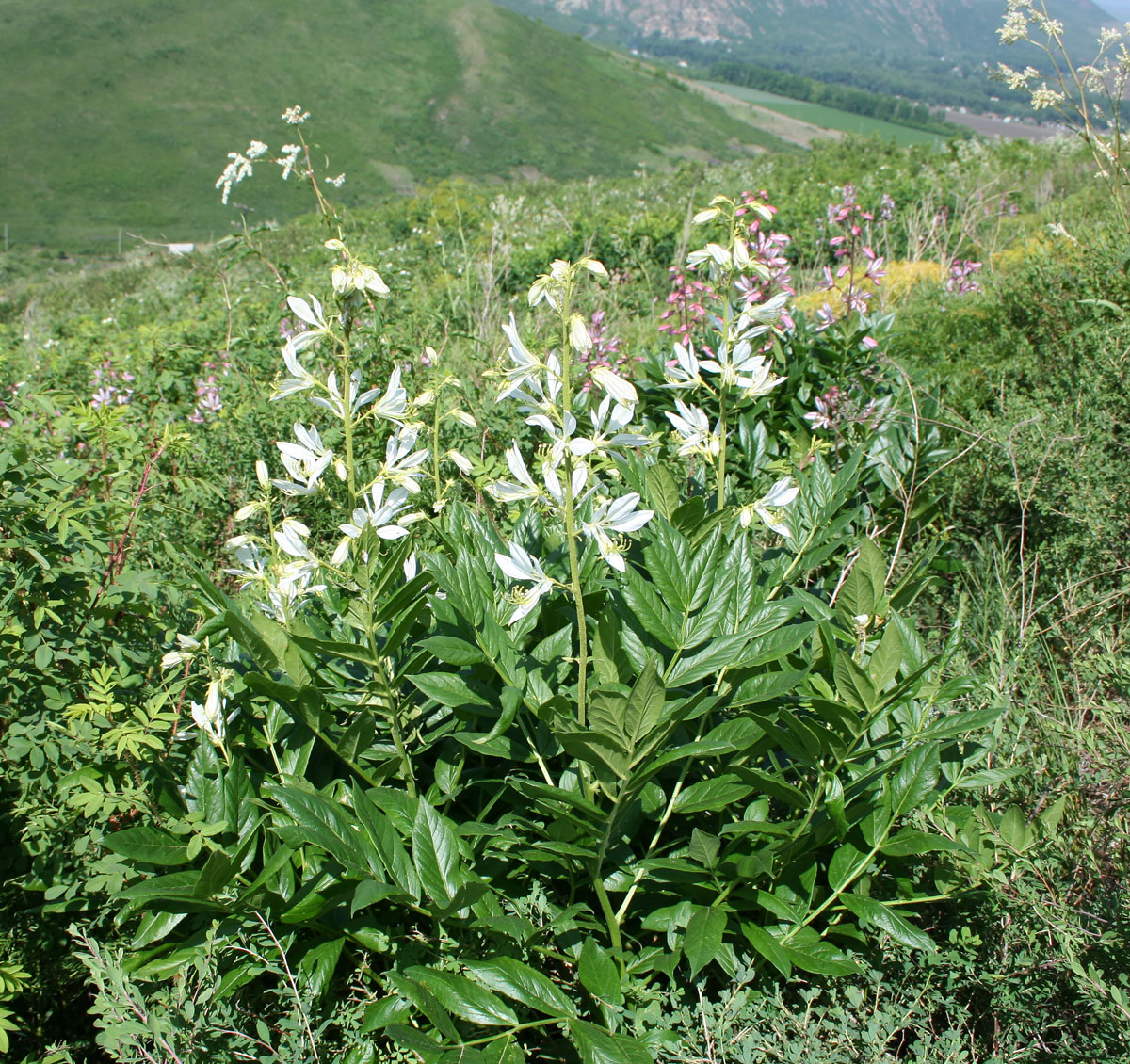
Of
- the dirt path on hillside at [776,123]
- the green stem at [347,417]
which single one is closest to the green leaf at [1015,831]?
the green stem at [347,417]

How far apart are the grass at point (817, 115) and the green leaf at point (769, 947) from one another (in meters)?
62.7

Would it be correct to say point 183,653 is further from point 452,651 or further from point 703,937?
point 703,937

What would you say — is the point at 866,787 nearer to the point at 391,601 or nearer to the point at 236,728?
the point at 391,601

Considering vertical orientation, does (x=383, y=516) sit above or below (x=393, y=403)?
below

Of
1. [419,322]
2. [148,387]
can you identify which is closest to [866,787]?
A: [148,387]

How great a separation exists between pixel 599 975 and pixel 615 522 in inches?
28.9

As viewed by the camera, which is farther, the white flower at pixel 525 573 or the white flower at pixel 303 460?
the white flower at pixel 303 460

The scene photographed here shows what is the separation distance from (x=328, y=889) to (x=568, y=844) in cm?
43

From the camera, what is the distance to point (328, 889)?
135 centimetres

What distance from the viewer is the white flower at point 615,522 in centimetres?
129

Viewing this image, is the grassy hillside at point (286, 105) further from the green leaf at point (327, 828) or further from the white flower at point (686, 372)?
the green leaf at point (327, 828)

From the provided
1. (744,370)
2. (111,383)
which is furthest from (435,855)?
(111,383)

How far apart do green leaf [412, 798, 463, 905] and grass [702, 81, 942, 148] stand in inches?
2474

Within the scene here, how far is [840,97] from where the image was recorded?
→ 99250 mm
